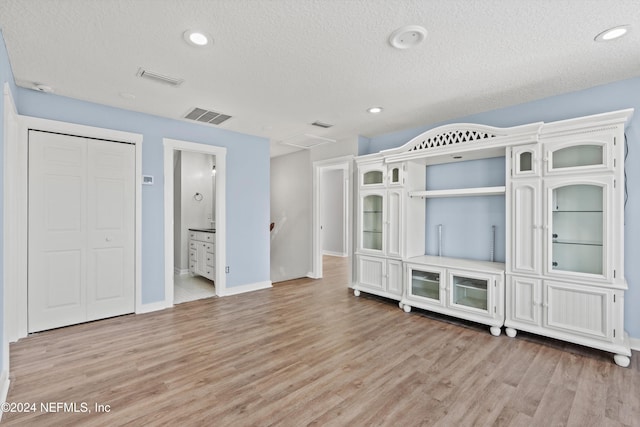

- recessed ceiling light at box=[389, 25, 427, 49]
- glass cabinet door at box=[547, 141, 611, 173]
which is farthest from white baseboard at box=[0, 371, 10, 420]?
glass cabinet door at box=[547, 141, 611, 173]

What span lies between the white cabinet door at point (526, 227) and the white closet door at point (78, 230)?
4.28 m

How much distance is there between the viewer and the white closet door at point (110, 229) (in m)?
3.41

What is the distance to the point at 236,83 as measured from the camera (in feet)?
9.53

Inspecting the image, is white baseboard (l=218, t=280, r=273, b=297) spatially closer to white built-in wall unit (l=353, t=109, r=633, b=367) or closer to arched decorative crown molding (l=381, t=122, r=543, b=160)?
white built-in wall unit (l=353, t=109, r=633, b=367)

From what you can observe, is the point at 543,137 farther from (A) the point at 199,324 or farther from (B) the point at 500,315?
(A) the point at 199,324

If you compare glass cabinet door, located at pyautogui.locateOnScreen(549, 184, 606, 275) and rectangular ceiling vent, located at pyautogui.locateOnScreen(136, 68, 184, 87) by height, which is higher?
rectangular ceiling vent, located at pyautogui.locateOnScreen(136, 68, 184, 87)

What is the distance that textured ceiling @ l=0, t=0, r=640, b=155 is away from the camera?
1.87 metres

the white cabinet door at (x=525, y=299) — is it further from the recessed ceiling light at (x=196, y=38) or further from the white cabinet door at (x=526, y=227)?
the recessed ceiling light at (x=196, y=38)

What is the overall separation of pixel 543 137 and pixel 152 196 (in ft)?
14.3

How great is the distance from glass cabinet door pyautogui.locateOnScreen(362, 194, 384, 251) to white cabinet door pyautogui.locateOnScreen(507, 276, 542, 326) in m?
1.70

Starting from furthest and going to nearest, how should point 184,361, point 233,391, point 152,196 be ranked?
1. point 152,196
2. point 184,361
3. point 233,391

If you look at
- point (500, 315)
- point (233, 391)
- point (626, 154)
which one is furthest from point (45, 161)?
point (626, 154)

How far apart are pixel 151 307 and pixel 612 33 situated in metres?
5.07

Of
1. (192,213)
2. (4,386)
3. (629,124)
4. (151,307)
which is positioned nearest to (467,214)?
(629,124)
